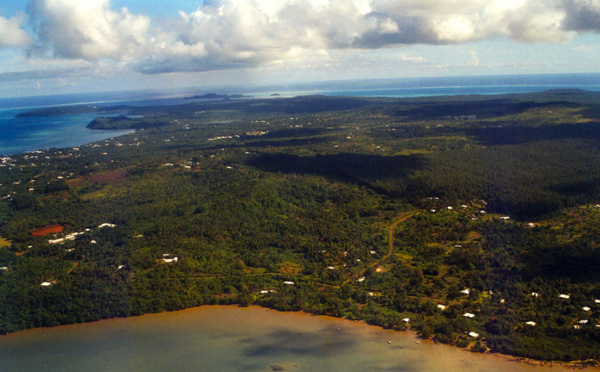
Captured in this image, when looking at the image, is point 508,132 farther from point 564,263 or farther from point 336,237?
point 336,237

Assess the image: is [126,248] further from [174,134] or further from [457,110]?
[457,110]

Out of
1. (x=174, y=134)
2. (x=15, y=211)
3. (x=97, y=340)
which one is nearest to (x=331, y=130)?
(x=174, y=134)

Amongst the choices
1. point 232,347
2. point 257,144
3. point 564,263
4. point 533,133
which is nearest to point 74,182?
point 257,144

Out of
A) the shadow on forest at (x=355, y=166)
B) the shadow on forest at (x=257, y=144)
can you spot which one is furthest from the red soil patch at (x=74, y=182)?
the shadow on forest at (x=257, y=144)

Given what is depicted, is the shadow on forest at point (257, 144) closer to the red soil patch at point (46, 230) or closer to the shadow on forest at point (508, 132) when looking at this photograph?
the shadow on forest at point (508, 132)

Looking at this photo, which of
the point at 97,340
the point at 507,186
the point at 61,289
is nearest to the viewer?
the point at 97,340

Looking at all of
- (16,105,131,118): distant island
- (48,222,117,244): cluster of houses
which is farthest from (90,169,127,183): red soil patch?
(16,105,131,118): distant island
